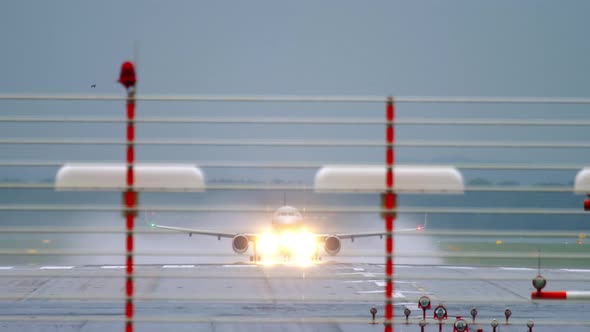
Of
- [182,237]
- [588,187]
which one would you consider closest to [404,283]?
[588,187]

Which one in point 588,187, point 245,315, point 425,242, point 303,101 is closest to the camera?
point 303,101

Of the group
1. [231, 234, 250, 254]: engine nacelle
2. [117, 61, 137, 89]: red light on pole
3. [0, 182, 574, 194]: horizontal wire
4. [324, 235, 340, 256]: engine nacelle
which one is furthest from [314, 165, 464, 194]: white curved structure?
[324, 235, 340, 256]: engine nacelle

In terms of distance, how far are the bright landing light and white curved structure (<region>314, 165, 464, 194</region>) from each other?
25929mm

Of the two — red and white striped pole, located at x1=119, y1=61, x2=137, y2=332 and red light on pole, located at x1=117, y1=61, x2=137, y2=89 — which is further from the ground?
red light on pole, located at x1=117, y1=61, x2=137, y2=89

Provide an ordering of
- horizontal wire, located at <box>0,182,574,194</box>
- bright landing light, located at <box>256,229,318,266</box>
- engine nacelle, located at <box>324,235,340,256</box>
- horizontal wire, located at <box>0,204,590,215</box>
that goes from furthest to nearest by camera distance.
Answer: engine nacelle, located at <box>324,235,340,256</box>, bright landing light, located at <box>256,229,318,266</box>, horizontal wire, located at <box>0,182,574,194</box>, horizontal wire, located at <box>0,204,590,215</box>

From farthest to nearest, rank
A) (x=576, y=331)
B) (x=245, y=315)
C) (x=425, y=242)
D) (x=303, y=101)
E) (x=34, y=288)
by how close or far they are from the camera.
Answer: (x=425, y=242) → (x=34, y=288) → (x=245, y=315) → (x=576, y=331) → (x=303, y=101)

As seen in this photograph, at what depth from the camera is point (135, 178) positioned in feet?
16.6

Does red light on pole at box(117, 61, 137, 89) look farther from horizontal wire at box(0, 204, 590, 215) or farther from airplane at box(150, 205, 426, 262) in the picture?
airplane at box(150, 205, 426, 262)

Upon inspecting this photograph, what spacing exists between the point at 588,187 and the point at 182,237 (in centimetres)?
5548

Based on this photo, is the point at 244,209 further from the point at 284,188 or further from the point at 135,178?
the point at 135,178

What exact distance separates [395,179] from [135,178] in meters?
1.55

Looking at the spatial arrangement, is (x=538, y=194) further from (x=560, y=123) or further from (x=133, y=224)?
(x=133, y=224)

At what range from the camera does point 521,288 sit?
98.3ft

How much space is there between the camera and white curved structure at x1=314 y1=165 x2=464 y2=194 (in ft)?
16.6
